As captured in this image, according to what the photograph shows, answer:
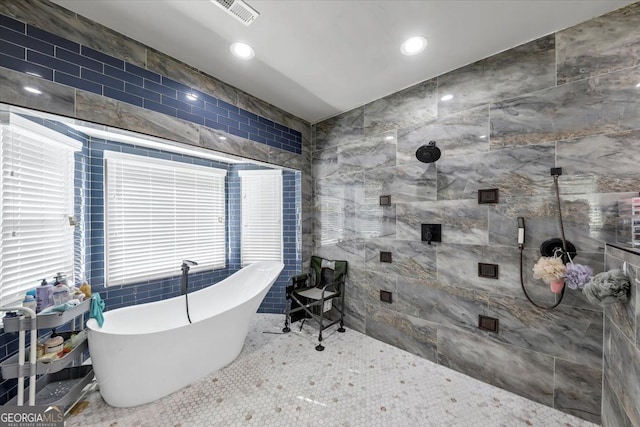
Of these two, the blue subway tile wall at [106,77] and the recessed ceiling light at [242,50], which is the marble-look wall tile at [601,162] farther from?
the blue subway tile wall at [106,77]

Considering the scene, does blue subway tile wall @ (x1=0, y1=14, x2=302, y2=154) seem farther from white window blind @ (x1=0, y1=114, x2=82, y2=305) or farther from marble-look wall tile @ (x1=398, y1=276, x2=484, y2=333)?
marble-look wall tile @ (x1=398, y1=276, x2=484, y2=333)

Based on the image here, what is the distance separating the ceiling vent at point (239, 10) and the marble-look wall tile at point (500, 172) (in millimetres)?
1861

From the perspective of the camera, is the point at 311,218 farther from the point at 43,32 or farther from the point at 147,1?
the point at 43,32

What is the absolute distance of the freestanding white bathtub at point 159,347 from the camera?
5.12 ft

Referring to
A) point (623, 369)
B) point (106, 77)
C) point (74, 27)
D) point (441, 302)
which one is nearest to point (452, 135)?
point (441, 302)

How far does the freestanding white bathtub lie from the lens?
5.12ft

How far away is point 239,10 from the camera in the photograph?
143 centimetres

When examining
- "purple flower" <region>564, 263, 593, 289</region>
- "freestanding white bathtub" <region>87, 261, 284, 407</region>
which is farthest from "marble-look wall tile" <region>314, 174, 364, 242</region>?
"purple flower" <region>564, 263, 593, 289</region>

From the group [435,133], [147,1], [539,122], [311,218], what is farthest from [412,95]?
[147,1]

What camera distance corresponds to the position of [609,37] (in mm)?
1434

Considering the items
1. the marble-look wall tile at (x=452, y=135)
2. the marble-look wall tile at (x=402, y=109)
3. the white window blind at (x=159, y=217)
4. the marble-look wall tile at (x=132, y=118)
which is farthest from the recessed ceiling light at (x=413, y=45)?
the white window blind at (x=159, y=217)

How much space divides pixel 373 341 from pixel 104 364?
2.32 metres

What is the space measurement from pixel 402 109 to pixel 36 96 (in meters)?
2.74

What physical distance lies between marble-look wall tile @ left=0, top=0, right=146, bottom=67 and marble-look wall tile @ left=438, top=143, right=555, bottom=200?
8.79 feet
